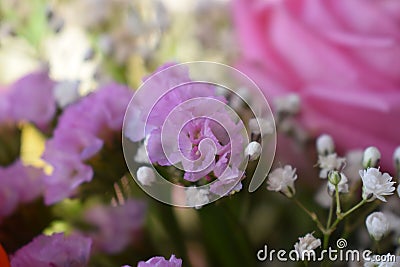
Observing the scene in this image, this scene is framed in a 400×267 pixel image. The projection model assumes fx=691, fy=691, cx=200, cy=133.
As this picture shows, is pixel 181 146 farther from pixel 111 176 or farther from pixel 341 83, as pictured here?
pixel 341 83

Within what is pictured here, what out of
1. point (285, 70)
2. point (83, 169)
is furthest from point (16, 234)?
point (285, 70)

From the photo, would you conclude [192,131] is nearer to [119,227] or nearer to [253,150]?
[253,150]

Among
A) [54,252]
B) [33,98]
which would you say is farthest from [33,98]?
[54,252]

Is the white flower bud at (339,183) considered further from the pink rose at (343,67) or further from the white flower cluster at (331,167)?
the pink rose at (343,67)

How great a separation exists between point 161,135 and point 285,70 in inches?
7.6

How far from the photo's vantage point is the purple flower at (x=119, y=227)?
39cm

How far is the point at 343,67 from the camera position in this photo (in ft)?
1.31

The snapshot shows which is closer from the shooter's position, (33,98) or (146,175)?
(146,175)

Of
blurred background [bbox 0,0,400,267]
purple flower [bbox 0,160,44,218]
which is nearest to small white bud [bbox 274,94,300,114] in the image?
blurred background [bbox 0,0,400,267]

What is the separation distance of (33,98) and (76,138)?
6 centimetres

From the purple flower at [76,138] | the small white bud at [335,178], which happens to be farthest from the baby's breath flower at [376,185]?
the purple flower at [76,138]
